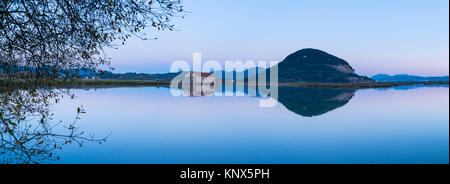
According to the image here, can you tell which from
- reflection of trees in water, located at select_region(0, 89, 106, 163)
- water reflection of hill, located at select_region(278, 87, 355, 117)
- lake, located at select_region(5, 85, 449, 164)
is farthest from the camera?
water reflection of hill, located at select_region(278, 87, 355, 117)

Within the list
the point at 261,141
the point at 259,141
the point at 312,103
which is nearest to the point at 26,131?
the point at 259,141

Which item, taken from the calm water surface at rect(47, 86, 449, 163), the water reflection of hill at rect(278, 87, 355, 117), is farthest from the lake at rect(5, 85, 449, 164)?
the water reflection of hill at rect(278, 87, 355, 117)

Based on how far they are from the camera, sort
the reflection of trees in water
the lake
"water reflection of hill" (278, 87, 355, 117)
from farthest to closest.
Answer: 1. "water reflection of hill" (278, 87, 355, 117)
2. the lake
3. the reflection of trees in water

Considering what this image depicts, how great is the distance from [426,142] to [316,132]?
24.5ft

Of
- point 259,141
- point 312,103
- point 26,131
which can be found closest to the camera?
point 26,131

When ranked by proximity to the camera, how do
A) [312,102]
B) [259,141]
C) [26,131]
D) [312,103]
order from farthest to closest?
1. [312,102]
2. [312,103]
3. [259,141]
4. [26,131]

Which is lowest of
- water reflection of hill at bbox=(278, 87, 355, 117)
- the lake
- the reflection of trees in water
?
the lake

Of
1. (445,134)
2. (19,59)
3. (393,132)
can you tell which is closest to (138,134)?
(19,59)

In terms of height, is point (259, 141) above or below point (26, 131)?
below

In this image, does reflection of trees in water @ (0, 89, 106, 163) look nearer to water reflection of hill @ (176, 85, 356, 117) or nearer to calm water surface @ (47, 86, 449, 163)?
calm water surface @ (47, 86, 449, 163)

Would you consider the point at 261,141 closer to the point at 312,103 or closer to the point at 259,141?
the point at 259,141

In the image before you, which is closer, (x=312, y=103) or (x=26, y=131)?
(x=26, y=131)
